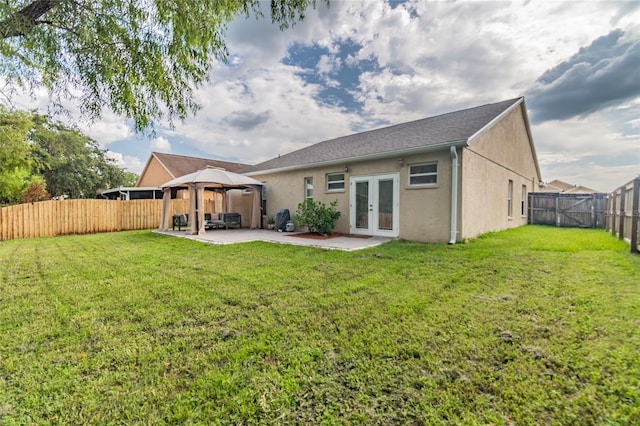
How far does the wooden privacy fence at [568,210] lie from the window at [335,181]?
11749 mm

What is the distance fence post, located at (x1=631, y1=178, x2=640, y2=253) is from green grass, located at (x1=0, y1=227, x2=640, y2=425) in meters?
2.04

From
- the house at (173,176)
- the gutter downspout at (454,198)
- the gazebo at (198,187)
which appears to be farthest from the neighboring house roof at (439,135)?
the house at (173,176)

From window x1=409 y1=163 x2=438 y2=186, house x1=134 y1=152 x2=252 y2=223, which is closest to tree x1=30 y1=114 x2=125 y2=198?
house x1=134 y1=152 x2=252 y2=223

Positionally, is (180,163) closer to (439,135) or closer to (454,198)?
(439,135)

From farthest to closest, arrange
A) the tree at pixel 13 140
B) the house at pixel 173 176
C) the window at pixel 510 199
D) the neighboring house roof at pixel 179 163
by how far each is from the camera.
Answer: the neighboring house roof at pixel 179 163, the house at pixel 173 176, the window at pixel 510 199, the tree at pixel 13 140

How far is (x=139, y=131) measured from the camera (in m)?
4.53

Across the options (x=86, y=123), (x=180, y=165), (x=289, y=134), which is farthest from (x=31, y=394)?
(x=180, y=165)

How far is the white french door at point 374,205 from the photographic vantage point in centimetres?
903

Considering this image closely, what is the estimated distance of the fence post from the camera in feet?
20.6

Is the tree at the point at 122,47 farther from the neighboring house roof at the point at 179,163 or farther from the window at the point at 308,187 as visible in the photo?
the neighboring house roof at the point at 179,163

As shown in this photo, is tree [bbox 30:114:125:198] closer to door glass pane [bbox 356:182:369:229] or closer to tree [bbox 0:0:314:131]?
tree [bbox 0:0:314:131]

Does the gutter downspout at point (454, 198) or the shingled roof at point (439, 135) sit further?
the shingled roof at point (439, 135)

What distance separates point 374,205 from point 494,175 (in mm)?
4947

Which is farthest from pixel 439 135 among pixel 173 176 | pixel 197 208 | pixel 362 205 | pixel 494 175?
pixel 173 176
